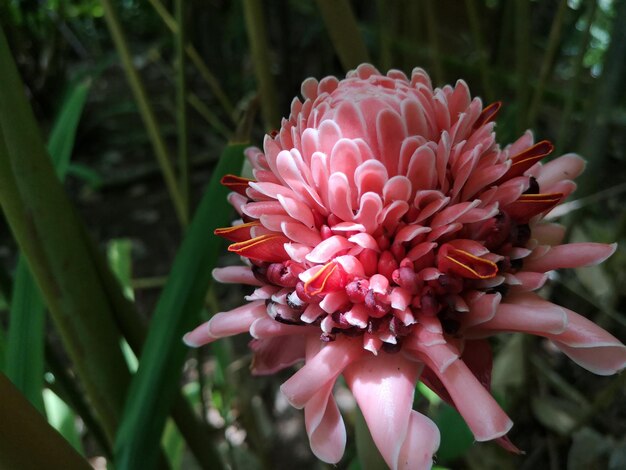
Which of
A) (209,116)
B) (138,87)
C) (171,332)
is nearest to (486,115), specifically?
(171,332)

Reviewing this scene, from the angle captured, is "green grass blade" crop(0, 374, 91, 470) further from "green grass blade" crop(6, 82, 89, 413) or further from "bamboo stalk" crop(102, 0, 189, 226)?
"bamboo stalk" crop(102, 0, 189, 226)

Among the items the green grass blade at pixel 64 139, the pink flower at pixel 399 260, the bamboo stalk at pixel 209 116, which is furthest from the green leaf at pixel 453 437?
the bamboo stalk at pixel 209 116

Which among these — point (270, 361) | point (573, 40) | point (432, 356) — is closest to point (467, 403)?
point (432, 356)

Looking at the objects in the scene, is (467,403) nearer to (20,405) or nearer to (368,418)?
(368,418)

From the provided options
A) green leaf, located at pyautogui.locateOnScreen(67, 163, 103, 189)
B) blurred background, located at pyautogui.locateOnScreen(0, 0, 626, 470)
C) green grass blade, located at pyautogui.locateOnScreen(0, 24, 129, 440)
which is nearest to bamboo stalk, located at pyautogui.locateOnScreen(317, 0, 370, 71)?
blurred background, located at pyautogui.locateOnScreen(0, 0, 626, 470)

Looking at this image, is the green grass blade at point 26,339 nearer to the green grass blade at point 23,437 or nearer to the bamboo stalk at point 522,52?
the green grass blade at point 23,437

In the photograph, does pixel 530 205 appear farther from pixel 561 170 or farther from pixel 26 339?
pixel 26 339

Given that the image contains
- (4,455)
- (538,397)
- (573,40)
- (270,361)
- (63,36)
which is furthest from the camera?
(63,36)
